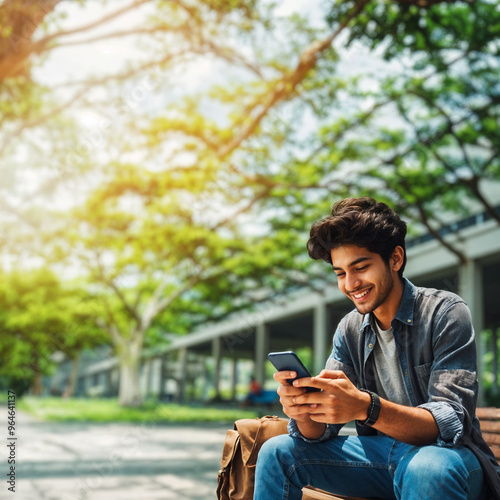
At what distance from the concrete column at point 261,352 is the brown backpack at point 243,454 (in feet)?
88.3

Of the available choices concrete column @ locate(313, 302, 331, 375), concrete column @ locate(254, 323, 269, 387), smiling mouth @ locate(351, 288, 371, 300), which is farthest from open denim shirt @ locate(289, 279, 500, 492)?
concrete column @ locate(254, 323, 269, 387)

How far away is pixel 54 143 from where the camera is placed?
11.1 m

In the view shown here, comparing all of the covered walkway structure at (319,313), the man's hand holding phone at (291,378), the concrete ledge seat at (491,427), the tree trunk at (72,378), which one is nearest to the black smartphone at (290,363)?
the man's hand holding phone at (291,378)

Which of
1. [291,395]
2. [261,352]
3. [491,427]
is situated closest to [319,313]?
[261,352]

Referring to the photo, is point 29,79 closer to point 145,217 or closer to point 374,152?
point 145,217

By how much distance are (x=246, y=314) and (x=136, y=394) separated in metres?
6.67

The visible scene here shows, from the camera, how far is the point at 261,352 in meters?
29.1

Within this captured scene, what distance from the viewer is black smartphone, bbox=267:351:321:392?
4.88 feet

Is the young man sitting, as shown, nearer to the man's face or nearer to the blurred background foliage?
the man's face

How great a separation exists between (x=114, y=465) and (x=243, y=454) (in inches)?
206

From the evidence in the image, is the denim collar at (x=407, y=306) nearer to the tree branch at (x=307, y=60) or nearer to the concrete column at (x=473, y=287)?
the tree branch at (x=307, y=60)

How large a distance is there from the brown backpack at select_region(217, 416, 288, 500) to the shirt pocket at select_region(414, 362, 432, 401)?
22.3 inches

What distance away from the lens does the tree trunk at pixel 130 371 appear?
18903mm

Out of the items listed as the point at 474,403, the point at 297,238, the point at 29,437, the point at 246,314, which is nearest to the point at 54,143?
the point at 29,437
